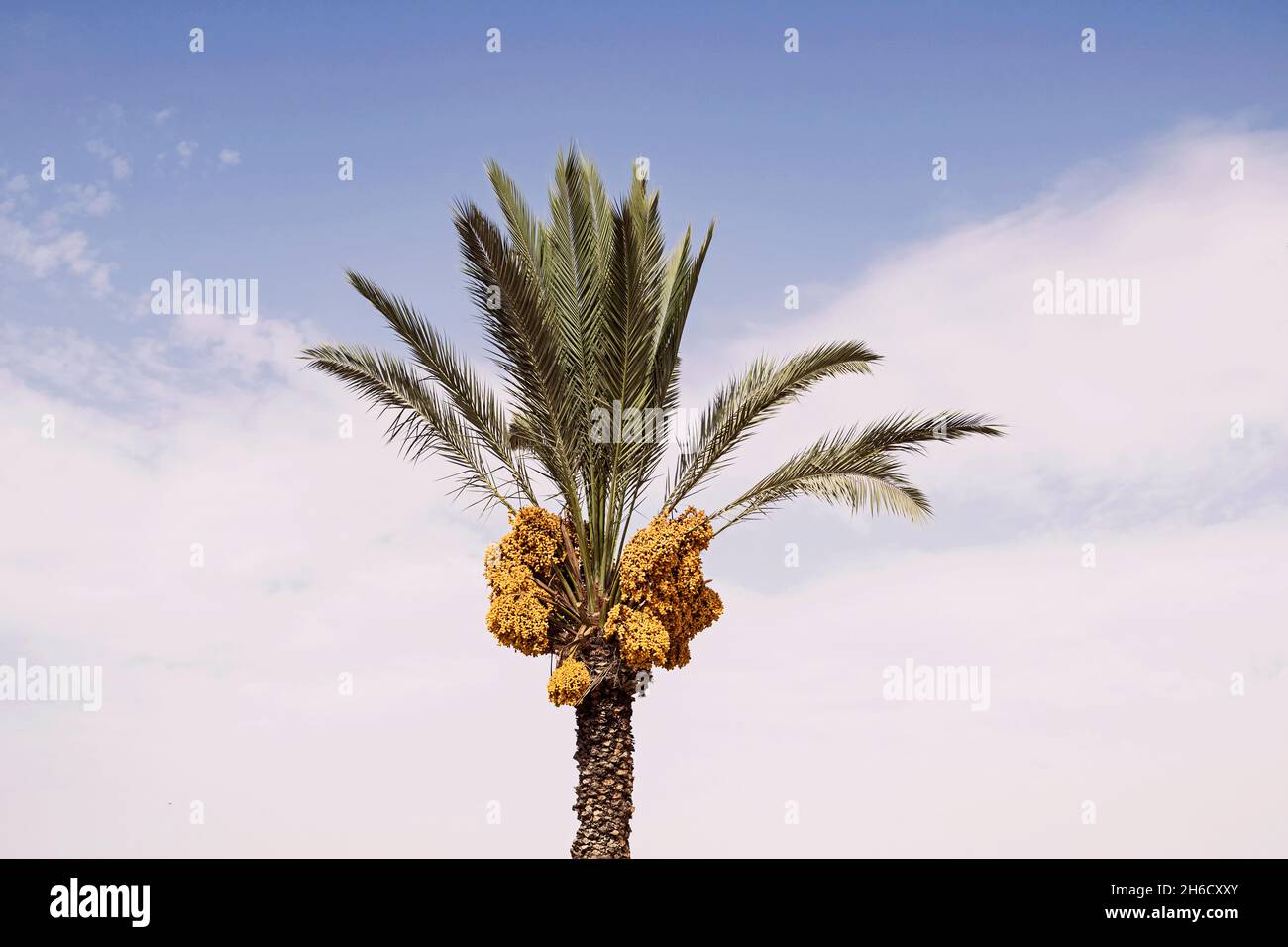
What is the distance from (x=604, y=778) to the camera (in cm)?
1491

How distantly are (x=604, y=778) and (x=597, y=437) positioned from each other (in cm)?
449

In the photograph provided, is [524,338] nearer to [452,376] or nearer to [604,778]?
[452,376]

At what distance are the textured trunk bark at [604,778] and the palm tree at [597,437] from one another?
2 centimetres

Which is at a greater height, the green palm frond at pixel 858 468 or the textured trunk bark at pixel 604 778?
the green palm frond at pixel 858 468

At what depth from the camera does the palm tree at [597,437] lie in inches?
589

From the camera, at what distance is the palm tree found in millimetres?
14961

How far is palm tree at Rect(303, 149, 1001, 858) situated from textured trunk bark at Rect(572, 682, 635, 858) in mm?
19

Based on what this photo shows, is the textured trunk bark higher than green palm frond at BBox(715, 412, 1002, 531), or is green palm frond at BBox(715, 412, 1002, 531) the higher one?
green palm frond at BBox(715, 412, 1002, 531)

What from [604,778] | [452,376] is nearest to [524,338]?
[452,376]

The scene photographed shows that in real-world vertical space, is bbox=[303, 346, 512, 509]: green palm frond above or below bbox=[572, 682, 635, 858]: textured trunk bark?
above
